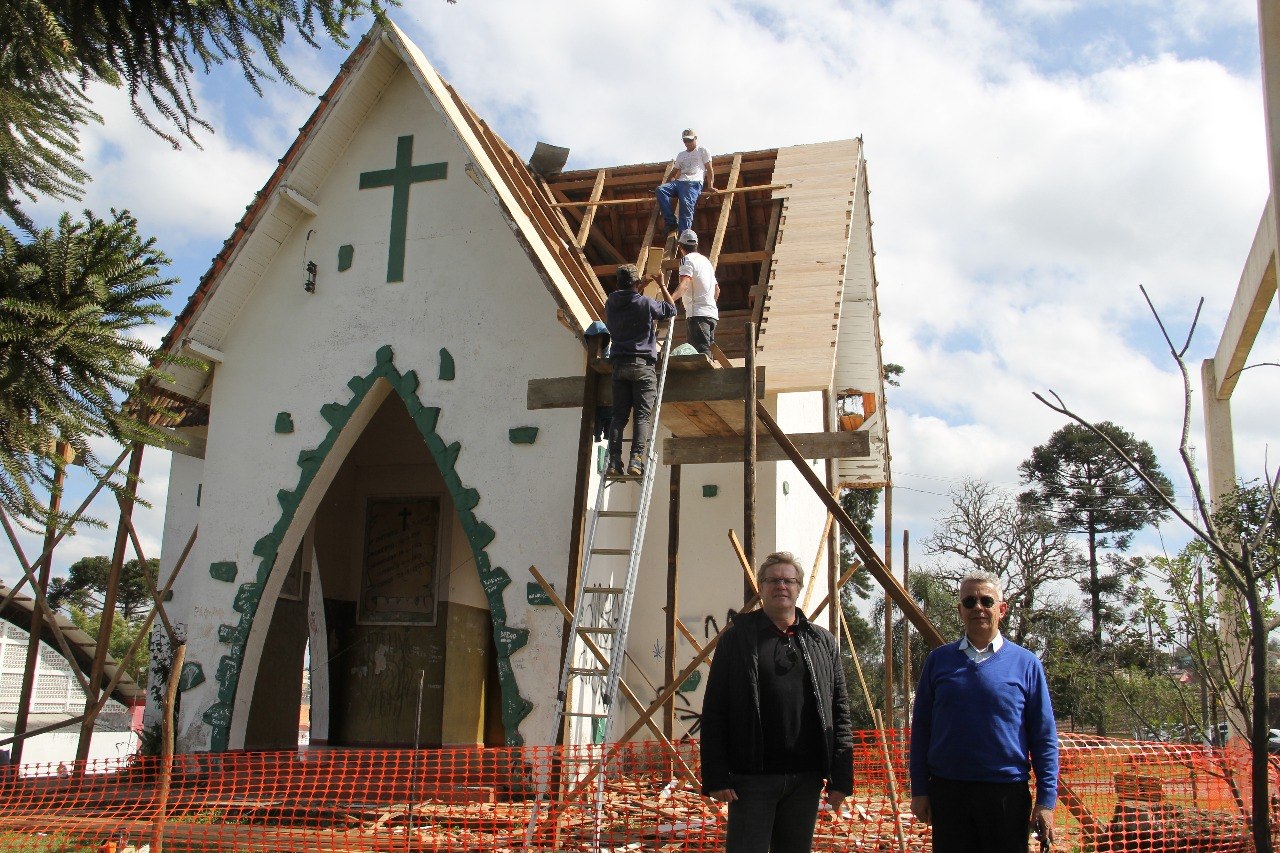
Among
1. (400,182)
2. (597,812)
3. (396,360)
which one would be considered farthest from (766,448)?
(400,182)

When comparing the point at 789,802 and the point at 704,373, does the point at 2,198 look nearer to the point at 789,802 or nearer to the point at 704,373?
the point at 704,373

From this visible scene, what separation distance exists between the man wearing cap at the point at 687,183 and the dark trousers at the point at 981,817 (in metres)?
7.85

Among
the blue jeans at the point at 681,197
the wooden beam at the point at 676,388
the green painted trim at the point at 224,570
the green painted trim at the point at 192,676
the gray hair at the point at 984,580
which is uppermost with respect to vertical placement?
the blue jeans at the point at 681,197

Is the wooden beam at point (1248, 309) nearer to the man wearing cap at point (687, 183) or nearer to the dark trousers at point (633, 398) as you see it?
the man wearing cap at point (687, 183)

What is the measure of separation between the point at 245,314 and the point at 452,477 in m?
3.06

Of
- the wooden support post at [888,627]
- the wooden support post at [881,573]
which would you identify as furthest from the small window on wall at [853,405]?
the wooden support post at [881,573]

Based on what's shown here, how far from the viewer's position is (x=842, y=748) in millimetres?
4383

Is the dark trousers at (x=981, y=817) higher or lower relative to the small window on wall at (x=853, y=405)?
lower

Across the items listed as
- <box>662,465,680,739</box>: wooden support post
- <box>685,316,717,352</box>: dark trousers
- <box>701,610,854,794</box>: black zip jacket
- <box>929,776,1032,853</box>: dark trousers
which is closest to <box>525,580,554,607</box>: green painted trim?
<box>662,465,680,739</box>: wooden support post

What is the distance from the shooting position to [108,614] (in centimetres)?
1005

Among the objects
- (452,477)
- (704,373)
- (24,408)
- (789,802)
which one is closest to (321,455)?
(452,477)

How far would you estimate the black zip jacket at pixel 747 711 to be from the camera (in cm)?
427

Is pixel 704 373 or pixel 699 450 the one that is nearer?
pixel 704 373

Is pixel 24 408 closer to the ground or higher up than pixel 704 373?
closer to the ground
